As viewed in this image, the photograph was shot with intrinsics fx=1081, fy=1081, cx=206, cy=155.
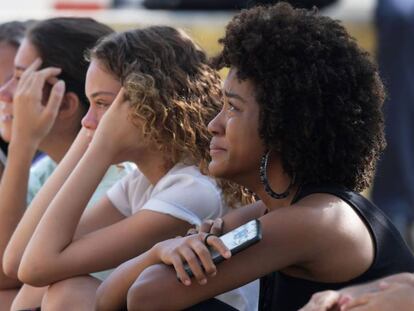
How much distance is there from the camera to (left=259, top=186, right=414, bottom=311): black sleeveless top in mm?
2641

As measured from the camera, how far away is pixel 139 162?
11.3 ft

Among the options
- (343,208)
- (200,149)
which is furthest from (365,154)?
(200,149)

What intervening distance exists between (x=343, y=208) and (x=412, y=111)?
404cm

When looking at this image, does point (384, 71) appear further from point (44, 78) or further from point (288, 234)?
point (288, 234)

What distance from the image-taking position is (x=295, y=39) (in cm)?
274

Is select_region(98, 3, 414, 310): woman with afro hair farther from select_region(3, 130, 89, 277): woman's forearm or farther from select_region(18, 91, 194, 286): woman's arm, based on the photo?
select_region(3, 130, 89, 277): woman's forearm

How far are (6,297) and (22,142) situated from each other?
57 centimetres

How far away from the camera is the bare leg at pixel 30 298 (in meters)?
3.49

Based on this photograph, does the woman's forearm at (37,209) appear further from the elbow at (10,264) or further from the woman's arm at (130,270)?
the woman's arm at (130,270)

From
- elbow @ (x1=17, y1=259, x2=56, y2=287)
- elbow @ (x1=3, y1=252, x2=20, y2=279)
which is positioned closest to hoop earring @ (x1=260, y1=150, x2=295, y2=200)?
elbow @ (x1=17, y1=259, x2=56, y2=287)

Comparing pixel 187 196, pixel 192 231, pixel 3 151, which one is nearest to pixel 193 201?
pixel 187 196

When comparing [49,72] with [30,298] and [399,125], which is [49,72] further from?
[399,125]

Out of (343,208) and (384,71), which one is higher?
(343,208)

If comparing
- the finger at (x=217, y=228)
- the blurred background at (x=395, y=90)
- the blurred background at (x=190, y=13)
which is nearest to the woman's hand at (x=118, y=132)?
the finger at (x=217, y=228)
